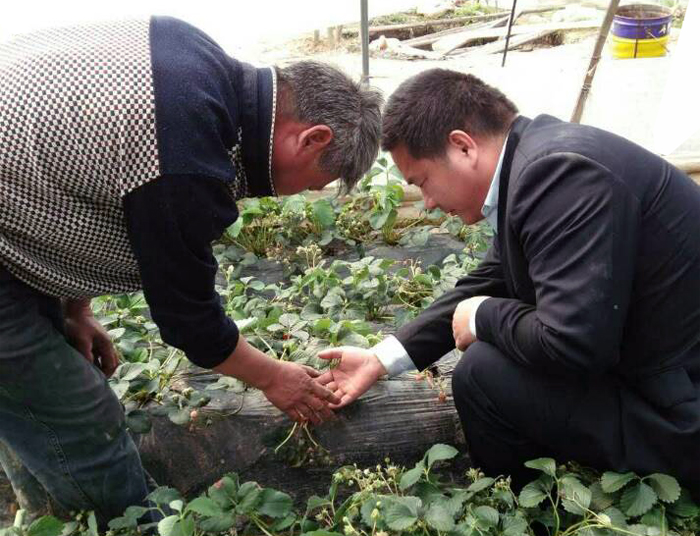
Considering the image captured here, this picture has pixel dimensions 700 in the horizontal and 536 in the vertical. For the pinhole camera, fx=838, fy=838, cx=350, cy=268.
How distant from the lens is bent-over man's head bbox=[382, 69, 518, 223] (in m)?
2.17

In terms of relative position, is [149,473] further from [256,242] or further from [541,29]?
[541,29]

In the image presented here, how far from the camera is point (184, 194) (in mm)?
1799

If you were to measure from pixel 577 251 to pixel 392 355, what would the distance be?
88 centimetres

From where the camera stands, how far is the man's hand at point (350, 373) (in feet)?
8.45

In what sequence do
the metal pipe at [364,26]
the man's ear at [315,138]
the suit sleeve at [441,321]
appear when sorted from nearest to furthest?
the man's ear at [315,138] < the suit sleeve at [441,321] < the metal pipe at [364,26]

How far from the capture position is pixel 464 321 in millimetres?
2385

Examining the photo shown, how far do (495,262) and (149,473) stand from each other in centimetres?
126

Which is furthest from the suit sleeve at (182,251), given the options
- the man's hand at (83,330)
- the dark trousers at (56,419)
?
the man's hand at (83,330)

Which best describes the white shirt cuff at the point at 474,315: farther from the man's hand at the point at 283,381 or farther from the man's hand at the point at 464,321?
the man's hand at the point at 283,381

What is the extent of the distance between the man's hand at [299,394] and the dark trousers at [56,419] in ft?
1.43

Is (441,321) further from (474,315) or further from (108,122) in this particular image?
(108,122)

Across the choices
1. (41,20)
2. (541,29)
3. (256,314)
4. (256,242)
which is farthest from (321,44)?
(256,314)

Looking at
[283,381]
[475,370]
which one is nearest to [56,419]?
[283,381]

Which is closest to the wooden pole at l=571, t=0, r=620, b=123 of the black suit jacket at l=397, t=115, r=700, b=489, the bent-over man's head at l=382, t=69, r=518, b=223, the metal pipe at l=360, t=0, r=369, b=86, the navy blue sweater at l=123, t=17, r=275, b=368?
the metal pipe at l=360, t=0, r=369, b=86
